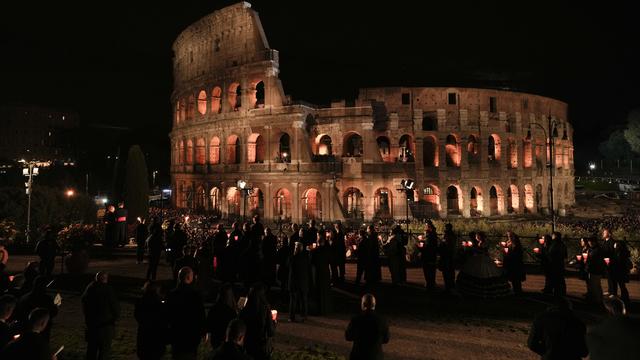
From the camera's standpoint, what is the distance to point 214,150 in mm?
39094

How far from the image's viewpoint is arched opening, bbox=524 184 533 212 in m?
39.7

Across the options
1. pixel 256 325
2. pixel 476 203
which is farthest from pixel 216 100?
pixel 256 325

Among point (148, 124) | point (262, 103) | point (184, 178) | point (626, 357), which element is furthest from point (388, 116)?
point (148, 124)

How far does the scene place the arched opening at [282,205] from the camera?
111 feet

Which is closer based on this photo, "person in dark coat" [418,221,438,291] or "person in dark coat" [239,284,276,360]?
"person in dark coat" [239,284,276,360]

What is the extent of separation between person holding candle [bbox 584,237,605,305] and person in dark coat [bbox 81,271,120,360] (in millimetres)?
9756

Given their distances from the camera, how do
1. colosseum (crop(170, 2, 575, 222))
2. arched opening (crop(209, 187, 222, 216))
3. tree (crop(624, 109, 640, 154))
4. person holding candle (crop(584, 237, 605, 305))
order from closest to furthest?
person holding candle (crop(584, 237, 605, 305))
colosseum (crop(170, 2, 575, 222))
arched opening (crop(209, 187, 222, 216))
tree (crop(624, 109, 640, 154))

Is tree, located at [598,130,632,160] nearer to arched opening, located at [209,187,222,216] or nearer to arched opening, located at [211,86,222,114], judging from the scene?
arched opening, located at [211,86,222,114]

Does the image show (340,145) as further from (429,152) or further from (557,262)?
(557,262)

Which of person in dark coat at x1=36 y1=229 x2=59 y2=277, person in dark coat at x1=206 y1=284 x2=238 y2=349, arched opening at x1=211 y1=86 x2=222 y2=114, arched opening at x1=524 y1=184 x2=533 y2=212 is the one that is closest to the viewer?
person in dark coat at x1=206 y1=284 x2=238 y2=349

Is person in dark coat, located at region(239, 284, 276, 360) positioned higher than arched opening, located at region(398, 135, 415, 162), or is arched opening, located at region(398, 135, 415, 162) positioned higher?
arched opening, located at region(398, 135, 415, 162)

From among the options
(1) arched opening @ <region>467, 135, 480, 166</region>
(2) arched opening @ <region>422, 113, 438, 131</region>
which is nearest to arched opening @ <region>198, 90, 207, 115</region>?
(2) arched opening @ <region>422, 113, 438, 131</region>

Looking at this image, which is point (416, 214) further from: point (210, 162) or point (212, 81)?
point (212, 81)

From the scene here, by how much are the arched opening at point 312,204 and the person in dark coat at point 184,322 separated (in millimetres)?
28008
